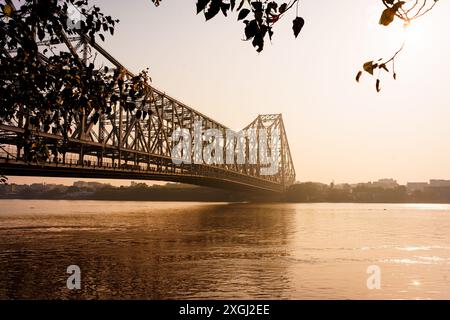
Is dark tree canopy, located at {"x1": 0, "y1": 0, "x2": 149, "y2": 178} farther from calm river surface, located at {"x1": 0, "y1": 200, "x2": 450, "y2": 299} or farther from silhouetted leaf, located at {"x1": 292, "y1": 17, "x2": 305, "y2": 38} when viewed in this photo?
calm river surface, located at {"x1": 0, "y1": 200, "x2": 450, "y2": 299}

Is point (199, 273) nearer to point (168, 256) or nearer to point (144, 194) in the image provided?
point (168, 256)

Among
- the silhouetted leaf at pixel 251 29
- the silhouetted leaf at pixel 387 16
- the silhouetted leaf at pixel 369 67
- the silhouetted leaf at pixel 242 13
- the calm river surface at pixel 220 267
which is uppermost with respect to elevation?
the silhouetted leaf at pixel 242 13

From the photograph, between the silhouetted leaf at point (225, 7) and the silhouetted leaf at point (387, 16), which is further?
the silhouetted leaf at point (225, 7)

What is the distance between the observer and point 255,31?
4129mm

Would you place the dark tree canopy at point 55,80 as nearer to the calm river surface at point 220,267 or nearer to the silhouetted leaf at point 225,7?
the silhouetted leaf at point 225,7

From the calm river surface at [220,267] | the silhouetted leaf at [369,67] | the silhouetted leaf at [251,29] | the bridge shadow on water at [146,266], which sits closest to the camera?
the silhouetted leaf at [369,67]

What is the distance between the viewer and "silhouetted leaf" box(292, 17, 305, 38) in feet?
12.4

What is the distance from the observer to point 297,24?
12.4 feet

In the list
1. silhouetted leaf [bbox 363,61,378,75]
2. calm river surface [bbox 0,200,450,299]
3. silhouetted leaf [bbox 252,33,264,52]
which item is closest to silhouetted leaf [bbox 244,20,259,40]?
silhouetted leaf [bbox 252,33,264,52]

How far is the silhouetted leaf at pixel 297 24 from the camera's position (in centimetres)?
378

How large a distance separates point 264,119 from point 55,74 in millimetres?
153736

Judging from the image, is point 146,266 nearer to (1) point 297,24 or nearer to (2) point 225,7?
(2) point 225,7

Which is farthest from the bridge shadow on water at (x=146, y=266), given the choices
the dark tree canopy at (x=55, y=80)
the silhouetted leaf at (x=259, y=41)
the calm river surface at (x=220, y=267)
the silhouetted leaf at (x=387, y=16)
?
the silhouetted leaf at (x=387, y=16)

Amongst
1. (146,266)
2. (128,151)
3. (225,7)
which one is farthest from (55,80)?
(128,151)
